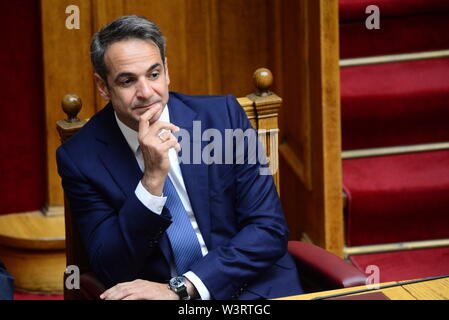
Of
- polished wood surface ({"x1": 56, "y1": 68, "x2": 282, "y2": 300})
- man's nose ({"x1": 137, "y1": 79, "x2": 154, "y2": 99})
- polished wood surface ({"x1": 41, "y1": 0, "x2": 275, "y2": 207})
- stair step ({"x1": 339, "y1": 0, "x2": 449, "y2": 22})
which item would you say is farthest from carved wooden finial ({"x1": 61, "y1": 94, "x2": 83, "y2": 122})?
stair step ({"x1": 339, "y1": 0, "x2": 449, "y2": 22})

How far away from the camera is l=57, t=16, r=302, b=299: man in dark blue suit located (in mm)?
2027

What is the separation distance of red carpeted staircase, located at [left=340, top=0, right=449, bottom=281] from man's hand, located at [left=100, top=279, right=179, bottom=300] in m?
1.00

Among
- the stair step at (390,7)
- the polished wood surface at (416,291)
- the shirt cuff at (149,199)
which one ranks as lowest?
the polished wood surface at (416,291)

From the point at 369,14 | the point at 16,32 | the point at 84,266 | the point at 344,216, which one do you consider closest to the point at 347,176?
the point at 344,216

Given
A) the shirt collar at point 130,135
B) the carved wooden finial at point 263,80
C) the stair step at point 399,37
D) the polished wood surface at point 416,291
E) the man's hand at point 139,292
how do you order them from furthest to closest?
the stair step at point 399,37
the carved wooden finial at point 263,80
the shirt collar at point 130,135
the man's hand at point 139,292
the polished wood surface at point 416,291

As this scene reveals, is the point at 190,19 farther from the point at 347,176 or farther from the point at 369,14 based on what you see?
the point at 347,176

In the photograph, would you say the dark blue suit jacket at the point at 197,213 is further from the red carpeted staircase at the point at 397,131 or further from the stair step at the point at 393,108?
the stair step at the point at 393,108

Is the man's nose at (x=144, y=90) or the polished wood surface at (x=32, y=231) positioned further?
the polished wood surface at (x=32, y=231)

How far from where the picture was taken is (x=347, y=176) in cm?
300

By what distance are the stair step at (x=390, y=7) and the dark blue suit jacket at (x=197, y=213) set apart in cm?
110

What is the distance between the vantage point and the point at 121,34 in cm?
207

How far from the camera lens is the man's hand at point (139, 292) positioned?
195 cm

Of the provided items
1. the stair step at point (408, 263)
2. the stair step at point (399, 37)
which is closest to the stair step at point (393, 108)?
the stair step at point (399, 37)

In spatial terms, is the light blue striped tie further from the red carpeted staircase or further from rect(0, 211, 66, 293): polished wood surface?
rect(0, 211, 66, 293): polished wood surface
